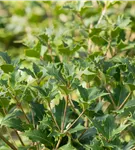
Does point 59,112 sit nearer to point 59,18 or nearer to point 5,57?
point 5,57

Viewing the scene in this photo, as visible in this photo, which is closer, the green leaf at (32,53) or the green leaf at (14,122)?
the green leaf at (14,122)

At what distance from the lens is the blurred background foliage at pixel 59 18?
170cm

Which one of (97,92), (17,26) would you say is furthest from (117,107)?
(17,26)

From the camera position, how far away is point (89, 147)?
1.18m

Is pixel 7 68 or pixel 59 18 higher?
pixel 7 68

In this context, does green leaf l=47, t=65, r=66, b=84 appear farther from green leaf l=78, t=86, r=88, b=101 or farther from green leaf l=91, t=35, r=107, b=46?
green leaf l=91, t=35, r=107, b=46

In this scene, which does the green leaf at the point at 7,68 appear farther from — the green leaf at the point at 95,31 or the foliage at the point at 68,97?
the green leaf at the point at 95,31

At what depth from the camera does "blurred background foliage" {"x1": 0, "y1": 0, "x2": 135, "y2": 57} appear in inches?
67.1

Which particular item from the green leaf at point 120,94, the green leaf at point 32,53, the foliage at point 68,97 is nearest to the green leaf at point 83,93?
the foliage at point 68,97

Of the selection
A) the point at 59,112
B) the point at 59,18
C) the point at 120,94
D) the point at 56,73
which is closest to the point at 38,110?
the point at 59,112

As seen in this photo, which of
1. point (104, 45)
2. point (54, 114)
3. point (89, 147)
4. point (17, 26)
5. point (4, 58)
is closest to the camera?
point (89, 147)

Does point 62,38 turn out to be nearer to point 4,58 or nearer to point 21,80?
point 4,58

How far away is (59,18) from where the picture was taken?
281 centimetres

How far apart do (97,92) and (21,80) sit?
23 centimetres
